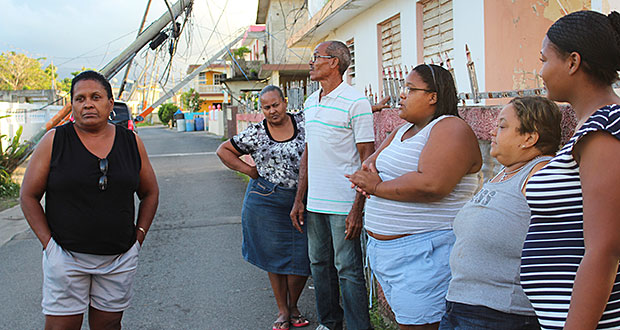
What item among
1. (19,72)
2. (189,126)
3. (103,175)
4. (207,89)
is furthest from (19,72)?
(103,175)

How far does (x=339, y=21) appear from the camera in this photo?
464 inches

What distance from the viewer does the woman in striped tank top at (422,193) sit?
251 cm

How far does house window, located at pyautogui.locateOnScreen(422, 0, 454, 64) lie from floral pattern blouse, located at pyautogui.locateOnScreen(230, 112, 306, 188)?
4.06 meters

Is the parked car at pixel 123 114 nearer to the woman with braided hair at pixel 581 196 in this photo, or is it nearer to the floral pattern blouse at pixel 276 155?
the floral pattern blouse at pixel 276 155

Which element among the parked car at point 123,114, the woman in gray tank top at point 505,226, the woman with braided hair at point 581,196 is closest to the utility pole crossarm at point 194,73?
the parked car at point 123,114

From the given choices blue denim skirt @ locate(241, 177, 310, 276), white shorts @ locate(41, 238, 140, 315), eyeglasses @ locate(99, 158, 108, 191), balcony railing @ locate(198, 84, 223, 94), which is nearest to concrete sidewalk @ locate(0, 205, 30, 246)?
blue denim skirt @ locate(241, 177, 310, 276)

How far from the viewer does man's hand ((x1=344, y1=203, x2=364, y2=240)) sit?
11.0ft

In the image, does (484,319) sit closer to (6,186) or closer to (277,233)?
(277,233)

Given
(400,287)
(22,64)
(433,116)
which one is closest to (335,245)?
(400,287)

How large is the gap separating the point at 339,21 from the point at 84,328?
9.14 meters

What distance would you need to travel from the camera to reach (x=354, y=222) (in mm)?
3361

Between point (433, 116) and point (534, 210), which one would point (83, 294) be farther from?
point (534, 210)

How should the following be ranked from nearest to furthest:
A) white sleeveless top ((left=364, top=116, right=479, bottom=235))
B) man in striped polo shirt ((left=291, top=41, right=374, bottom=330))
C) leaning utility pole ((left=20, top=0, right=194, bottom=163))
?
white sleeveless top ((left=364, top=116, right=479, bottom=235)) < man in striped polo shirt ((left=291, top=41, right=374, bottom=330)) < leaning utility pole ((left=20, top=0, right=194, bottom=163))

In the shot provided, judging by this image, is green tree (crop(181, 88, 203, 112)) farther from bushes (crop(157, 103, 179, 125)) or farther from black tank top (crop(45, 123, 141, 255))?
black tank top (crop(45, 123, 141, 255))
